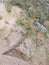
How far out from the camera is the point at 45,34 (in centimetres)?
436

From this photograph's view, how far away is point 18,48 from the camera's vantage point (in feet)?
13.5

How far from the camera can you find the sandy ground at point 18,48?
3.99m

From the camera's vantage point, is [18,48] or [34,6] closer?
[18,48]

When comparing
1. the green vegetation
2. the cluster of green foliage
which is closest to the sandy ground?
the green vegetation

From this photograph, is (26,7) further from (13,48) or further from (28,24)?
(13,48)

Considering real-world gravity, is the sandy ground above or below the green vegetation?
below

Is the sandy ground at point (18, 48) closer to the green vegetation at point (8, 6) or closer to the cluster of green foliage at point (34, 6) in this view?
the green vegetation at point (8, 6)

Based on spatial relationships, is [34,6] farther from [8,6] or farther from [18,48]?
[18,48]

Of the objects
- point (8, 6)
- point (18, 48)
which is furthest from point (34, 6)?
point (18, 48)

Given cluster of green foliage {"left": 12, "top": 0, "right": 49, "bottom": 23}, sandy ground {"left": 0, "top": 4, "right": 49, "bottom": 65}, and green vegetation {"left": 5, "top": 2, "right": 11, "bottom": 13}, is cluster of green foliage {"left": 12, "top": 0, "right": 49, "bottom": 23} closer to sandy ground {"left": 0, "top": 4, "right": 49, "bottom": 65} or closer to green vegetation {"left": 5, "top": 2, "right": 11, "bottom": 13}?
green vegetation {"left": 5, "top": 2, "right": 11, "bottom": 13}

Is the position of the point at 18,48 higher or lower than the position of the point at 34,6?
lower

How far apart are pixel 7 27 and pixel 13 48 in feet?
1.35

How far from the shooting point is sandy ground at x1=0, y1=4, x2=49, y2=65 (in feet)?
13.1

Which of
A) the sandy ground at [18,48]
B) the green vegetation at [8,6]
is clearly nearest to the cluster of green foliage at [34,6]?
the green vegetation at [8,6]
